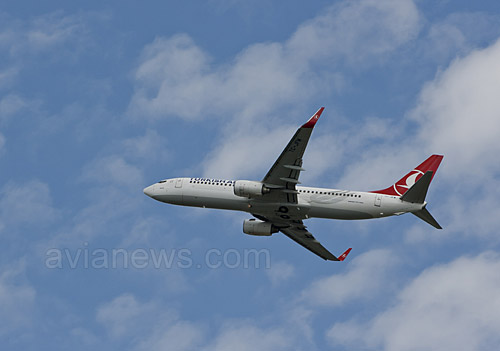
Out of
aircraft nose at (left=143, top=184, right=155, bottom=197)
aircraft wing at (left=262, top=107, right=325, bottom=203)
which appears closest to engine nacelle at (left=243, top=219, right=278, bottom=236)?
aircraft wing at (left=262, top=107, right=325, bottom=203)

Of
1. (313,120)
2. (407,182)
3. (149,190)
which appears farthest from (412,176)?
(149,190)

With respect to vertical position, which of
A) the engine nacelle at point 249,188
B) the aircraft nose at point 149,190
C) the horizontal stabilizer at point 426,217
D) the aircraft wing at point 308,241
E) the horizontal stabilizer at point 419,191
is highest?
the aircraft nose at point 149,190

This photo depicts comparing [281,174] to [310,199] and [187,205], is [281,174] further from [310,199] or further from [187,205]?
[187,205]

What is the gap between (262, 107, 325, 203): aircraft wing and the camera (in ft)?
237

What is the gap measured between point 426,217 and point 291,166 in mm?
13173

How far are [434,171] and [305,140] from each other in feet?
49.3

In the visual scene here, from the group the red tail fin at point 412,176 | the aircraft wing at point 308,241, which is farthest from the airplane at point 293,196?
the aircraft wing at point 308,241

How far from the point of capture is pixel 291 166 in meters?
75.3

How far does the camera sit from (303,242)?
8994 cm

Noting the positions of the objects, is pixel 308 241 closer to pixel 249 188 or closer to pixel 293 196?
pixel 293 196

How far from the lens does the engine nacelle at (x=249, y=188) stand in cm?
7881

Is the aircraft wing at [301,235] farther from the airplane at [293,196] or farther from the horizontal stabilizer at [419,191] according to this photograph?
the horizontal stabilizer at [419,191]

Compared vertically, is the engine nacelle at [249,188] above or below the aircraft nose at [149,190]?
below

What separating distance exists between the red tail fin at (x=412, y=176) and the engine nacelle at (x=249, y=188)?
11048 millimetres
